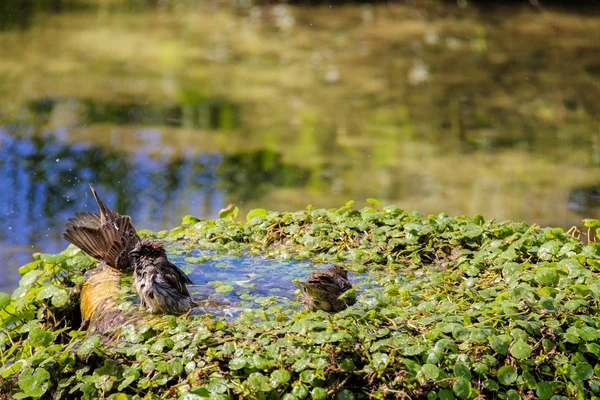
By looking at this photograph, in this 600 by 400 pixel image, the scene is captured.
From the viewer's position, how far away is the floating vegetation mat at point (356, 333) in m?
3.05

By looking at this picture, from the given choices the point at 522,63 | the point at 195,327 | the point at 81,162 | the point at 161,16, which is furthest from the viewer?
the point at 161,16

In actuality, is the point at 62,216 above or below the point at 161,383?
below

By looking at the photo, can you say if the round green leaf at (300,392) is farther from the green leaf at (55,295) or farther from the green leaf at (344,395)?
the green leaf at (55,295)

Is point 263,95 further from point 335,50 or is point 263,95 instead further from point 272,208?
point 272,208

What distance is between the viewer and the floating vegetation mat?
3.05 m

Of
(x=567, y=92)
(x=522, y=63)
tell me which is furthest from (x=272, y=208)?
(x=522, y=63)

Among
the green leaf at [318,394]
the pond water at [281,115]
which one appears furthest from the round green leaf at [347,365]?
the pond water at [281,115]

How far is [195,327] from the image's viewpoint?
3.27 meters

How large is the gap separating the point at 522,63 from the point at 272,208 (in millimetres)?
7708

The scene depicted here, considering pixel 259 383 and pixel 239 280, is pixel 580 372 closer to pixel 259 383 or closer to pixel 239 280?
pixel 259 383

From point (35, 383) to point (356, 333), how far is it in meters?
1.15

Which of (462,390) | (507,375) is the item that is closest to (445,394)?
(462,390)

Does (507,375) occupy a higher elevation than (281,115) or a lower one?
higher

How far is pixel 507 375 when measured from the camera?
3.14 meters
